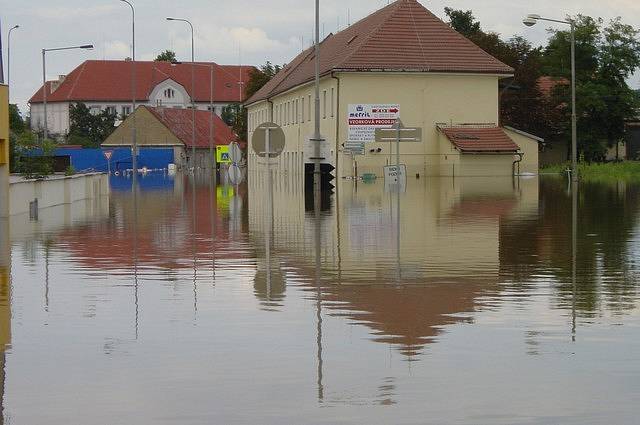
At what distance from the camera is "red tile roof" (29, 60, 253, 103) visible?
181750 mm

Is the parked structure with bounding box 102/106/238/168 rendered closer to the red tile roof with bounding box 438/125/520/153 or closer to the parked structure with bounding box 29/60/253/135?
the parked structure with bounding box 29/60/253/135

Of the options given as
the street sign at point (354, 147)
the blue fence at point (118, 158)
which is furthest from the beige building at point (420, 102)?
the blue fence at point (118, 158)

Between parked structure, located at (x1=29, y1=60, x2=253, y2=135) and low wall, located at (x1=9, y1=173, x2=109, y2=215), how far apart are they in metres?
131

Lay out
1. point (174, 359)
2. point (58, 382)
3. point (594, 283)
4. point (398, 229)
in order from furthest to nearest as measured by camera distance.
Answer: point (398, 229) < point (594, 283) < point (174, 359) < point (58, 382)

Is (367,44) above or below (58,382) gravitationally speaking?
above

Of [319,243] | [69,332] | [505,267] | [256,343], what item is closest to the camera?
[256,343]

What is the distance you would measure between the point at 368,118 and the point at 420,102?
329cm

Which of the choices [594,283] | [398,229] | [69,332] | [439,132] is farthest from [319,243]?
[439,132]

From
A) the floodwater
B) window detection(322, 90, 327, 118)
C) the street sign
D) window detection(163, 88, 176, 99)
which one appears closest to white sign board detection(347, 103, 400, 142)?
the street sign

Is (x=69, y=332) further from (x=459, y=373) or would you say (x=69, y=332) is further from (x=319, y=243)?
(x=319, y=243)

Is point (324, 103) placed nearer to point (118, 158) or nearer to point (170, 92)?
point (118, 158)

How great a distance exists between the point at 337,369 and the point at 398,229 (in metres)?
16.3

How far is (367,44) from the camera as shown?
75.3m

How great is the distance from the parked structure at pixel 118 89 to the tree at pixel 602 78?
85.7m
